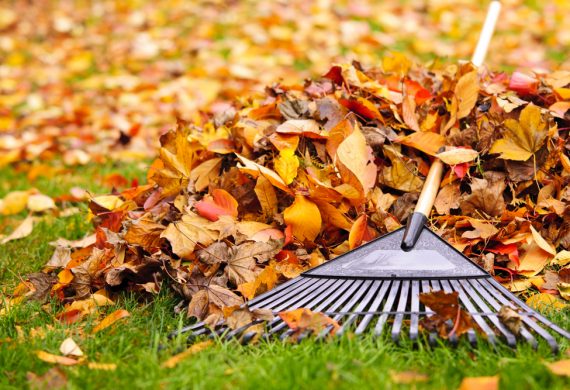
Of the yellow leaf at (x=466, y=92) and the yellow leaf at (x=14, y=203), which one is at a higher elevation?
the yellow leaf at (x=466, y=92)

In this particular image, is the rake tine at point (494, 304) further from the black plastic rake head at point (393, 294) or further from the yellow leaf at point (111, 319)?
the yellow leaf at point (111, 319)

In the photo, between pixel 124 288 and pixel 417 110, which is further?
pixel 417 110

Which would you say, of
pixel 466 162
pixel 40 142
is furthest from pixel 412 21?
pixel 466 162

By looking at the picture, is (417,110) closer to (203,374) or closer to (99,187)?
(203,374)

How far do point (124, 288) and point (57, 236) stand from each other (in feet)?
2.34

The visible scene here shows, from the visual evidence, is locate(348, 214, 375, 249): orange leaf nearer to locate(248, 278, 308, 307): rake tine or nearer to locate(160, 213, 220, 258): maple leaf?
locate(248, 278, 308, 307): rake tine

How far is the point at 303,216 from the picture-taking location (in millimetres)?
2002

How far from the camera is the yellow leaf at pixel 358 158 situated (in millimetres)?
2027

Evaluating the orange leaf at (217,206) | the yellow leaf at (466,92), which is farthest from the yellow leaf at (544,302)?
the orange leaf at (217,206)

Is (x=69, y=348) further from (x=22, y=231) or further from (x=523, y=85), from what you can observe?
(x=523, y=85)

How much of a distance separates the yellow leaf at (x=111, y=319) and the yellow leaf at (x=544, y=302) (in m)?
1.11

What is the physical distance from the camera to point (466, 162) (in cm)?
213

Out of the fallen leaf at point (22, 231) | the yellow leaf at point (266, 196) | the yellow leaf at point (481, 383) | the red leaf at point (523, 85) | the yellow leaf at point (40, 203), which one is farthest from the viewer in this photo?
the yellow leaf at point (40, 203)

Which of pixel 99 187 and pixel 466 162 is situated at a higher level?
pixel 466 162
